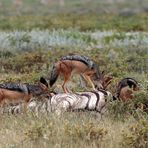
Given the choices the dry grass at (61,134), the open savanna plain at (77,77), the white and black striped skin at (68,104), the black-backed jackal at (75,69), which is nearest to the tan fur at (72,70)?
the black-backed jackal at (75,69)

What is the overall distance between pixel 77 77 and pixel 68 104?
4.18 meters

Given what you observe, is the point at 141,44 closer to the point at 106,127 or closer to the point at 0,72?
the point at 0,72

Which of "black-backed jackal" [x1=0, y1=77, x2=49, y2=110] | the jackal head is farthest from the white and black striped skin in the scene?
the jackal head

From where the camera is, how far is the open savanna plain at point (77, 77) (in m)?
8.12

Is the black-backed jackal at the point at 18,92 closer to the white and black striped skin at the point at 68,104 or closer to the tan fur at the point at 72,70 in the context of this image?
the white and black striped skin at the point at 68,104

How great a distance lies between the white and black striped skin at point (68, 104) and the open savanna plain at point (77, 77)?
184mm

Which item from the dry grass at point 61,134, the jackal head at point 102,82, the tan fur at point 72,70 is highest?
the tan fur at point 72,70

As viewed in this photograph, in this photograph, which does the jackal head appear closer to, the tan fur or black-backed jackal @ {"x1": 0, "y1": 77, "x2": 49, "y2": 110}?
the tan fur

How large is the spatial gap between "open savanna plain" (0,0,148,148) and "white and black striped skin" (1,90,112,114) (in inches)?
7.3

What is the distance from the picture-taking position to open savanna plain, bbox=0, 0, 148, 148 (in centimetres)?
812

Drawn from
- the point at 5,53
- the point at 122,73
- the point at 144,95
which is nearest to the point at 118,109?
the point at 144,95

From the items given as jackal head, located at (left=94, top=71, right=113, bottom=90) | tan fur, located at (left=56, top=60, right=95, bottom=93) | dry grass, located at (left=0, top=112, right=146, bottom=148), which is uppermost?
tan fur, located at (left=56, top=60, right=95, bottom=93)

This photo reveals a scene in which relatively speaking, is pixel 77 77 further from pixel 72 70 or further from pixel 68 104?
pixel 68 104

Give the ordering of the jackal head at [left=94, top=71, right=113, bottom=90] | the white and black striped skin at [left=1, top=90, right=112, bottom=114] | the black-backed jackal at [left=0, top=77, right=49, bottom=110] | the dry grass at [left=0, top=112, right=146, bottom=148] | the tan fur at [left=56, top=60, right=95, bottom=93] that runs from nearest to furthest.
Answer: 1. the dry grass at [left=0, top=112, right=146, bottom=148]
2. the black-backed jackal at [left=0, top=77, right=49, bottom=110]
3. the white and black striped skin at [left=1, top=90, right=112, bottom=114]
4. the jackal head at [left=94, top=71, right=113, bottom=90]
5. the tan fur at [left=56, top=60, right=95, bottom=93]
